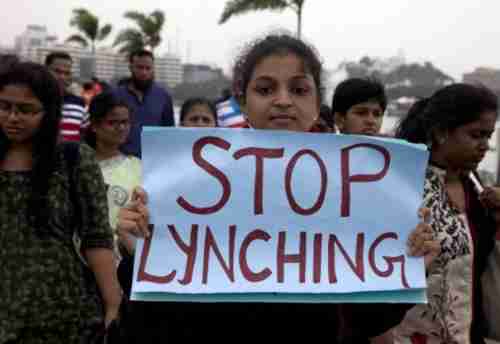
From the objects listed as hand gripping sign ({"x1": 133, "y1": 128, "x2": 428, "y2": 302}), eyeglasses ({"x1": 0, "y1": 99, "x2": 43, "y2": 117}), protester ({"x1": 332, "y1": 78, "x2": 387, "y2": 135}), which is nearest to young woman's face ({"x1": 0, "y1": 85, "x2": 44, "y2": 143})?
eyeglasses ({"x1": 0, "y1": 99, "x2": 43, "y2": 117})

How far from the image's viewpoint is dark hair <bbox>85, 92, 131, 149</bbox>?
401 centimetres

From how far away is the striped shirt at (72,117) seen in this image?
587cm

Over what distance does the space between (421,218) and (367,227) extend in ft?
0.49

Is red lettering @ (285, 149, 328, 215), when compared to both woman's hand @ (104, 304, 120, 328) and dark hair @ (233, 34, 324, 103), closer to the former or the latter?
dark hair @ (233, 34, 324, 103)

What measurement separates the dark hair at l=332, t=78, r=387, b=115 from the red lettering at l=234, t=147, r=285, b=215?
2.40 metres

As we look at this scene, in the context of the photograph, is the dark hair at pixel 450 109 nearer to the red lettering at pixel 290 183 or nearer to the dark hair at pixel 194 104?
the red lettering at pixel 290 183

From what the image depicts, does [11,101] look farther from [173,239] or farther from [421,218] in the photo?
[421,218]

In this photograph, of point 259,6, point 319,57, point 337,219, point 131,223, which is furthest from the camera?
point 259,6

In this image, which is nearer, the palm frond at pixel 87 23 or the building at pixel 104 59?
the palm frond at pixel 87 23

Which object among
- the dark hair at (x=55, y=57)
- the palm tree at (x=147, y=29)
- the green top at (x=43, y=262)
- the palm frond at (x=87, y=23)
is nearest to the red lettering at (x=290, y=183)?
the green top at (x=43, y=262)

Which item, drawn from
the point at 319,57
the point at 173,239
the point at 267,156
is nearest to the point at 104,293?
the point at 173,239

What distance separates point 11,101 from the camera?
2219mm

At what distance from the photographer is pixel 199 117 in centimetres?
468

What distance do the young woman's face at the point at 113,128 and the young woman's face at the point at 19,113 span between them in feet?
5.45
